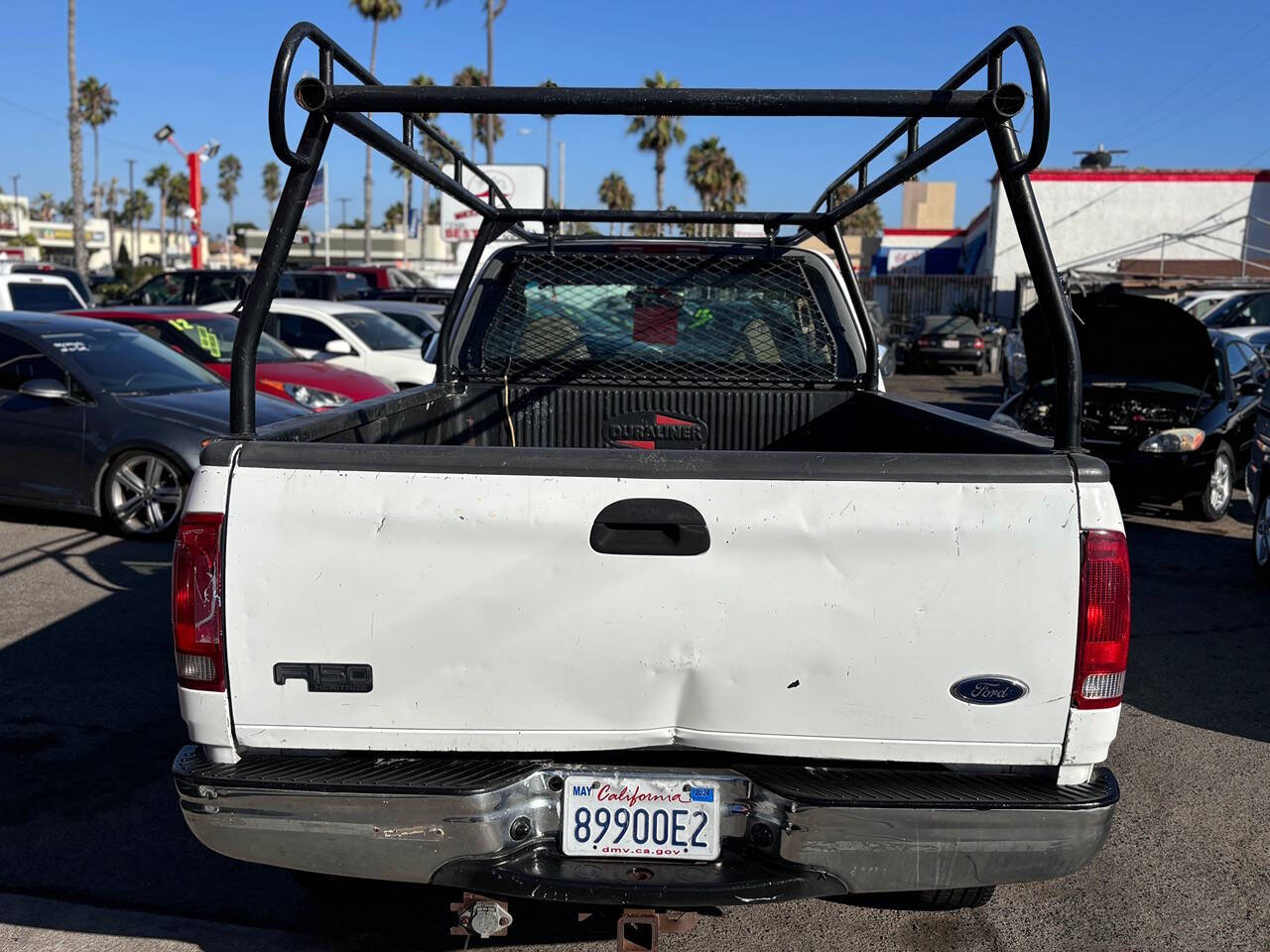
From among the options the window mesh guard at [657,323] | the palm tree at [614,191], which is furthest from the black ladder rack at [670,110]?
the palm tree at [614,191]

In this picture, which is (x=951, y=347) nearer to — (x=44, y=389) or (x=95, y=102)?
(x=44, y=389)

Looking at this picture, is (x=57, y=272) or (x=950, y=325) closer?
(x=57, y=272)

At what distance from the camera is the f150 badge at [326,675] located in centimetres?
281

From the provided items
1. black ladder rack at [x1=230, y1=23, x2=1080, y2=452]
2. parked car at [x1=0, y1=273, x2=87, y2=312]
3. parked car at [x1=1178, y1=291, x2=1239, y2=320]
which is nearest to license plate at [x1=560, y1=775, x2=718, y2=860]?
black ladder rack at [x1=230, y1=23, x2=1080, y2=452]

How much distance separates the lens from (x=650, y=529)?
9.12 ft

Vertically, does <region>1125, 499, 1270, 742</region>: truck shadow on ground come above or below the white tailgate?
below

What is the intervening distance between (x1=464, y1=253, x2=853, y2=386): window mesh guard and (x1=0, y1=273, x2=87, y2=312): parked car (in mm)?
12313

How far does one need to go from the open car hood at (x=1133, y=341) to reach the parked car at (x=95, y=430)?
625 cm

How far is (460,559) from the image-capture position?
2.76 m

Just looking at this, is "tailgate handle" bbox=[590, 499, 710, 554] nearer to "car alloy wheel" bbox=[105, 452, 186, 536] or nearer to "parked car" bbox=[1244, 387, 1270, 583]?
"car alloy wheel" bbox=[105, 452, 186, 536]

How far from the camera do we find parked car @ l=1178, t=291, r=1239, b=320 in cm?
2060

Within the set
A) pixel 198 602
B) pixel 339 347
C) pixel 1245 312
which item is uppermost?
pixel 1245 312

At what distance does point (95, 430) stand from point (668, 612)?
6.97 metres

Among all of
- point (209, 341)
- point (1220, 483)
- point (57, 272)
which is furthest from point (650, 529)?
point (57, 272)
